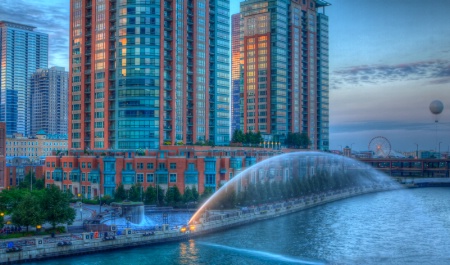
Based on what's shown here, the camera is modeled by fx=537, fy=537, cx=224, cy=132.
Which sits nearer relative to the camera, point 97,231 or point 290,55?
point 97,231

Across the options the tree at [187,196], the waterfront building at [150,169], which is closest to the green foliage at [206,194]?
the waterfront building at [150,169]

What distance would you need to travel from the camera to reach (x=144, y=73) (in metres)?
128

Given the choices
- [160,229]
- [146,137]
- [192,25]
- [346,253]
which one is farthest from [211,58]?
[346,253]

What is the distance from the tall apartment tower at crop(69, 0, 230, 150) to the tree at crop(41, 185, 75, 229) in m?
53.3

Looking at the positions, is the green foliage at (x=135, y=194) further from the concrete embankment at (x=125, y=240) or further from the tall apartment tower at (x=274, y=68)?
the tall apartment tower at (x=274, y=68)

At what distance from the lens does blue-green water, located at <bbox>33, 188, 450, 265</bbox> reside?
65.6 meters

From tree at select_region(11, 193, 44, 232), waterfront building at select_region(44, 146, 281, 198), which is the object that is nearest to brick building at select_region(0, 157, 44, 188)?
waterfront building at select_region(44, 146, 281, 198)

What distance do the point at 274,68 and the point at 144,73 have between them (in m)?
70.8

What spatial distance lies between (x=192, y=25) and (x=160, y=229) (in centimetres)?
7521

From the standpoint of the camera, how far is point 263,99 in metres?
191

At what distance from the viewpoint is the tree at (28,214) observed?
71.0m

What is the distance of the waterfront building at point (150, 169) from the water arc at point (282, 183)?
140 inches

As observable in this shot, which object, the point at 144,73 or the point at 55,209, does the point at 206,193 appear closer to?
the point at 144,73

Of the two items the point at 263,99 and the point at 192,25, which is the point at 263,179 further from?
the point at 263,99
